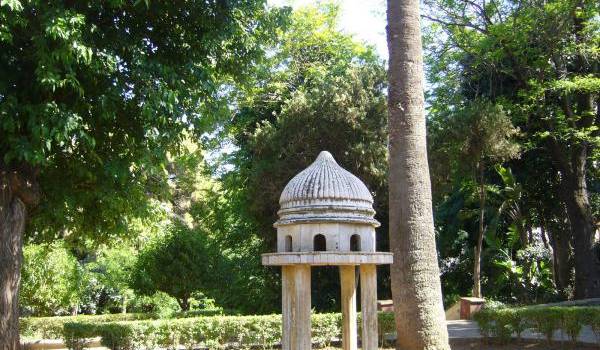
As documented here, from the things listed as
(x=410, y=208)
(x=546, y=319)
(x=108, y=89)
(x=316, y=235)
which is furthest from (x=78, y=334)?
(x=546, y=319)

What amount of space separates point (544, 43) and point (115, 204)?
50.3 feet

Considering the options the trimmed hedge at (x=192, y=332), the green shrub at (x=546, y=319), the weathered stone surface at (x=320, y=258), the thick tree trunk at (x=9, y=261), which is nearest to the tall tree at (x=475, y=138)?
the green shrub at (x=546, y=319)

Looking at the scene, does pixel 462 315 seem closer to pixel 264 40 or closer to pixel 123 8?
pixel 264 40

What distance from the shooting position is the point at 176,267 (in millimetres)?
19219

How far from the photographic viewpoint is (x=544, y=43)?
67.2ft

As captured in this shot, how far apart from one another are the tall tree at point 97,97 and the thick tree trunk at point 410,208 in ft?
10.2

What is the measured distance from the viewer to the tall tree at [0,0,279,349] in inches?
358

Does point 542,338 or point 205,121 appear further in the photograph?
point 542,338

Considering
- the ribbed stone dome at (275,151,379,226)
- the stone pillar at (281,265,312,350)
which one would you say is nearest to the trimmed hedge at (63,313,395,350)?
the stone pillar at (281,265,312,350)

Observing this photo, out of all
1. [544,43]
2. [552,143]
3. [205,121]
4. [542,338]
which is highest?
[544,43]

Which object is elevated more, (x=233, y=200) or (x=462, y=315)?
(x=233, y=200)

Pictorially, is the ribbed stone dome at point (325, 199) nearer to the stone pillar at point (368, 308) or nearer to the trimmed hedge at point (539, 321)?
the stone pillar at point (368, 308)

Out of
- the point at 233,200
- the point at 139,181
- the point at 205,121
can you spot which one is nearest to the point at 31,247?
the point at 233,200

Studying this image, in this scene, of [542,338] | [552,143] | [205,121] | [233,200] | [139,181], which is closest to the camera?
[205,121]
